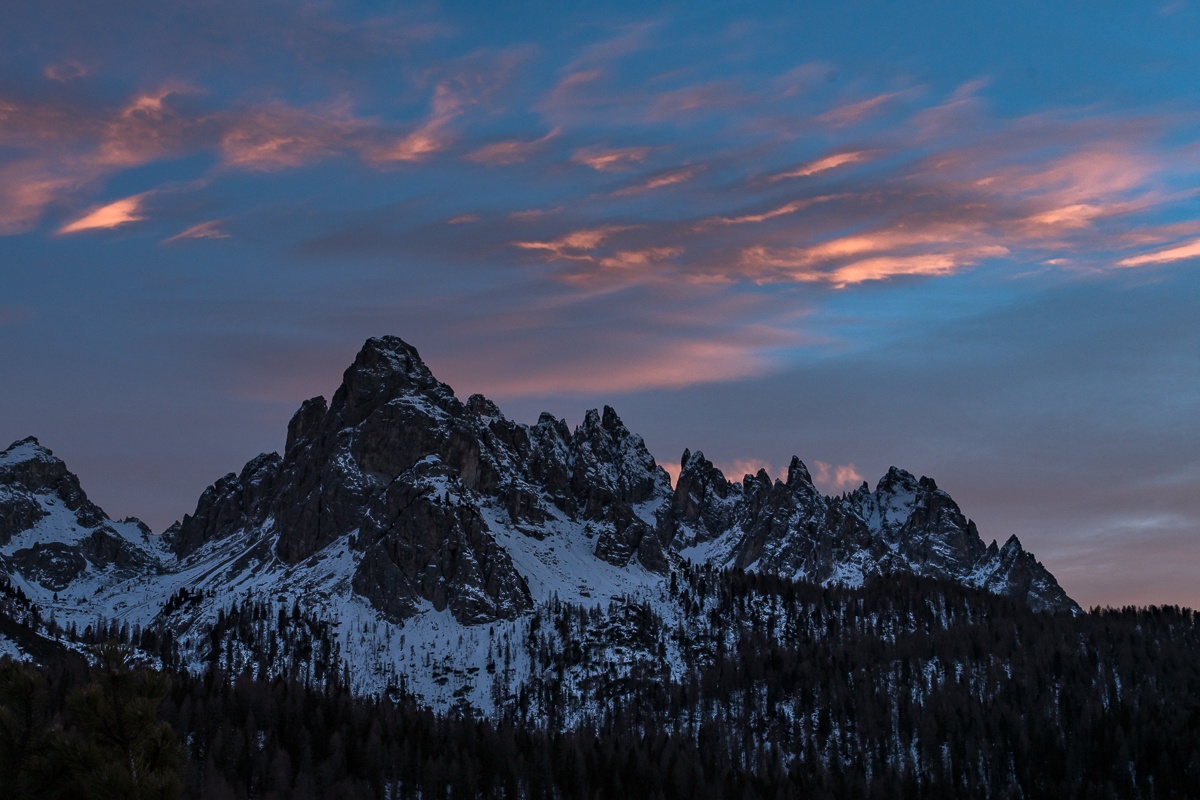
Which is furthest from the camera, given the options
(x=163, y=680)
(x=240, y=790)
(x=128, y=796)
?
(x=240, y=790)

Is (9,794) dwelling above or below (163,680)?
below

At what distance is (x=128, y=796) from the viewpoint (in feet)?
99.9

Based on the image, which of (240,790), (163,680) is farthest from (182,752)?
(240,790)

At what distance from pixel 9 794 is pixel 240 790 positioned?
177m

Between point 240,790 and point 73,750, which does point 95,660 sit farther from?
point 240,790

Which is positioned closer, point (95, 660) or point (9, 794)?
point (9, 794)

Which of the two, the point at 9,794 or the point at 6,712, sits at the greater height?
the point at 6,712

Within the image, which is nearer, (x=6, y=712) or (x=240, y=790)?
(x=6, y=712)

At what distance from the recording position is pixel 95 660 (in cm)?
3359

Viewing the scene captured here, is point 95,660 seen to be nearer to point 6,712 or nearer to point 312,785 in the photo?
point 6,712

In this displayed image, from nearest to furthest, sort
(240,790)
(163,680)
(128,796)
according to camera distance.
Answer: (128,796) → (163,680) → (240,790)

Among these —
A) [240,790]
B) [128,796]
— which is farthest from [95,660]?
[240,790]

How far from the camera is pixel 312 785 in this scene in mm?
199125

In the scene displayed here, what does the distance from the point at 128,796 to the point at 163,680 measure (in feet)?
10.4
